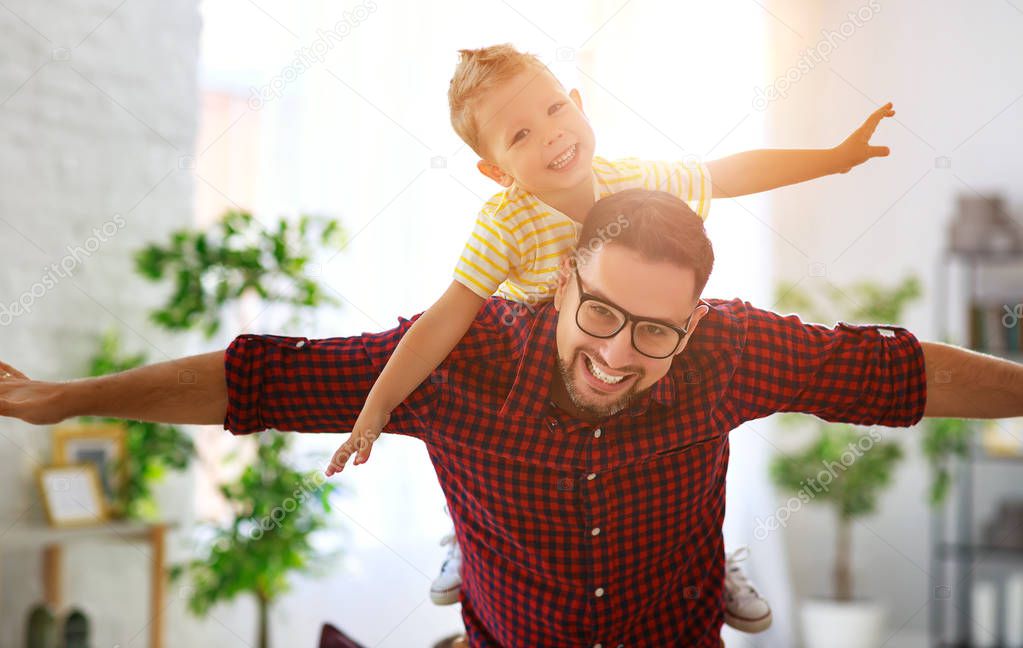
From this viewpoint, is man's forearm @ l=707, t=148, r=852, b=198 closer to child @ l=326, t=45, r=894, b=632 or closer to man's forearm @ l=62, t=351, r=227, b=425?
child @ l=326, t=45, r=894, b=632

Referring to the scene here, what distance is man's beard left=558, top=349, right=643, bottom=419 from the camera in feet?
4.40

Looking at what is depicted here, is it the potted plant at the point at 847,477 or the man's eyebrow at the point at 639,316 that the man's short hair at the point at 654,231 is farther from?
the potted plant at the point at 847,477

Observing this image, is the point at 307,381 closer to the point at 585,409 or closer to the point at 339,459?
the point at 339,459

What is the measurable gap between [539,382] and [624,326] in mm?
219

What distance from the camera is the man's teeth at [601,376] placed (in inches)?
51.4

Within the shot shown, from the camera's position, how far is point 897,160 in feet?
15.1

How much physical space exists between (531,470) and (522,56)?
61 centimetres

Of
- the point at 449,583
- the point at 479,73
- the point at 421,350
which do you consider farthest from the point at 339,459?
the point at 449,583

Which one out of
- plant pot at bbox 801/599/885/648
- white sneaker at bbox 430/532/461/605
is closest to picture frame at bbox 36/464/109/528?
white sneaker at bbox 430/532/461/605
